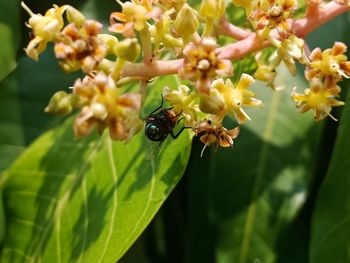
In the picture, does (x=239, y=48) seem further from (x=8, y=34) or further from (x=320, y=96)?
(x=8, y=34)

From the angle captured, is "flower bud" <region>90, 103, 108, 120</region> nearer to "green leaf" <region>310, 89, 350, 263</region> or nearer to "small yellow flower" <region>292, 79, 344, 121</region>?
"small yellow flower" <region>292, 79, 344, 121</region>

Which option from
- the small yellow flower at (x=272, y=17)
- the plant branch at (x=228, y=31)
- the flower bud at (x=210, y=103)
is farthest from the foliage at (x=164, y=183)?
the flower bud at (x=210, y=103)

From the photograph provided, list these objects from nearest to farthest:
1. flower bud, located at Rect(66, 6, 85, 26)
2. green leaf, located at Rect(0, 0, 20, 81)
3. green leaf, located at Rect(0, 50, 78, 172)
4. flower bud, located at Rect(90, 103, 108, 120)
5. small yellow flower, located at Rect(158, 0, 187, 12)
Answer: flower bud, located at Rect(90, 103, 108, 120) < flower bud, located at Rect(66, 6, 85, 26) < small yellow flower, located at Rect(158, 0, 187, 12) < green leaf, located at Rect(0, 0, 20, 81) < green leaf, located at Rect(0, 50, 78, 172)

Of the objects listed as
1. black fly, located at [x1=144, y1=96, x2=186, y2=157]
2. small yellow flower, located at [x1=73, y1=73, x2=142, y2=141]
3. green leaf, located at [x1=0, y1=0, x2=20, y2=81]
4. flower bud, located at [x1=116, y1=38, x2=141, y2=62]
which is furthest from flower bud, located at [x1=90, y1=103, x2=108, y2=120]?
green leaf, located at [x1=0, y1=0, x2=20, y2=81]

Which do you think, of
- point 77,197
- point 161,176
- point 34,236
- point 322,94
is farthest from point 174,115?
point 34,236

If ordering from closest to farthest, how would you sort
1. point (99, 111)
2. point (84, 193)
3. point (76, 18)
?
point (99, 111) → point (76, 18) → point (84, 193)

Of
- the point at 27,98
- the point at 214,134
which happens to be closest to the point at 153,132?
the point at 214,134

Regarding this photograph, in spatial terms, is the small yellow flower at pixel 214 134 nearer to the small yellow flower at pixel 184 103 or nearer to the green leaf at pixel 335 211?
the small yellow flower at pixel 184 103
